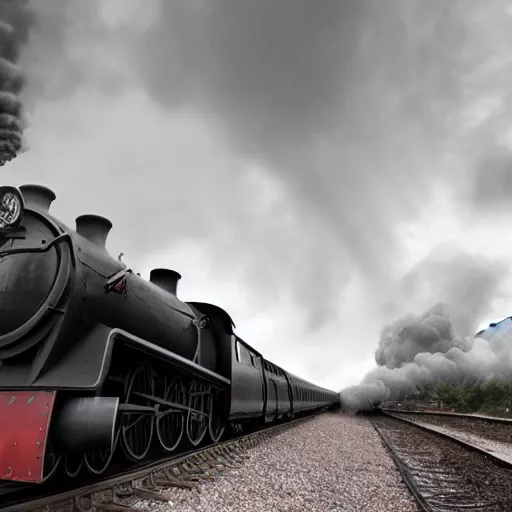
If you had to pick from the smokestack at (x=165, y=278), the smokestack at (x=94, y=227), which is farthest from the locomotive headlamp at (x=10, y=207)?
the smokestack at (x=165, y=278)

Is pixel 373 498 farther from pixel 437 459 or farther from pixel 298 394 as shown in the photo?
pixel 298 394

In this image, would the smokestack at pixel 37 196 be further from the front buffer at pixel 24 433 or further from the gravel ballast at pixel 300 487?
the gravel ballast at pixel 300 487

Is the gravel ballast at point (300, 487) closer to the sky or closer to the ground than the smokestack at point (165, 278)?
closer to the ground

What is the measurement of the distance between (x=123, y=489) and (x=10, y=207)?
2733 millimetres

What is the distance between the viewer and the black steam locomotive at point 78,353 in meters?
3.57

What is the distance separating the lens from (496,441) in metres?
11.5

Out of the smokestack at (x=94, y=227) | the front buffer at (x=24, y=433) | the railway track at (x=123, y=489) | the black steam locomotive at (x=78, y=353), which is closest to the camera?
the front buffer at (x=24, y=433)

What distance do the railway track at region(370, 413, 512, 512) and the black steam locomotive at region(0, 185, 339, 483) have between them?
3.00m

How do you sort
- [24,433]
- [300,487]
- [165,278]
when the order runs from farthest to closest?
[165,278]
[300,487]
[24,433]

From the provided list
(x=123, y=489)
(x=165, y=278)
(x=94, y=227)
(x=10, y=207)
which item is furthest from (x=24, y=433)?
(x=165, y=278)

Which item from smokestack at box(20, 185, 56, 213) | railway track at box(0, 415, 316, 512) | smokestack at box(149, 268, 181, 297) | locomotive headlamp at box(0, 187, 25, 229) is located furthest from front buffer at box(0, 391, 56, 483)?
smokestack at box(149, 268, 181, 297)

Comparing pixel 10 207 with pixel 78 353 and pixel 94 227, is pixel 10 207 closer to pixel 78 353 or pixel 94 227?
pixel 94 227

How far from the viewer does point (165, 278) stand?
7.07m

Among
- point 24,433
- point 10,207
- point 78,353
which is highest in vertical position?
point 10,207
